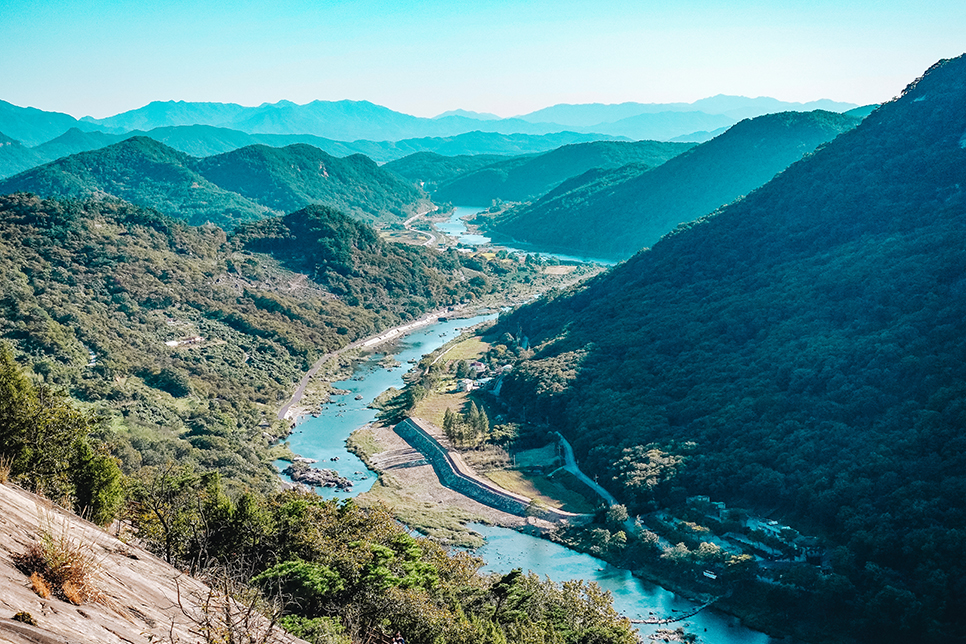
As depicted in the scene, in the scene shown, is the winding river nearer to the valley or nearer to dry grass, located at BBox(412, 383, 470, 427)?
the valley

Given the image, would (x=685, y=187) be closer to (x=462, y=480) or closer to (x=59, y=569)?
(x=462, y=480)

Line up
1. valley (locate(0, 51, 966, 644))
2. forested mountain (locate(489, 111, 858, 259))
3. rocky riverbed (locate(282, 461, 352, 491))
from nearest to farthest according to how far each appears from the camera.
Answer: valley (locate(0, 51, 966, 644))
rocky riverbed (locate(282, 461, 352, 491))
forested mountain (locate(489, 111, 858, 259))

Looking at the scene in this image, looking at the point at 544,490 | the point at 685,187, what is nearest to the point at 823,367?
the point at 544,490

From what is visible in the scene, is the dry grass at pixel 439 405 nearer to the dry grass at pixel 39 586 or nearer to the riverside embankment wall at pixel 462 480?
the riverside embankment wall at pixel 462 480

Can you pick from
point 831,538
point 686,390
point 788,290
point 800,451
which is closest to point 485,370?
point 686,390

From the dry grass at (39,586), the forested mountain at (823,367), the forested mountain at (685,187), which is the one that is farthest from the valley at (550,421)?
the forested mountain at (685,187)

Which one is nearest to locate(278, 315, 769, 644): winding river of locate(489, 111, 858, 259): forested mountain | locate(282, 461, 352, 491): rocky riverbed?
locate(282, 461, 352, 491): rocky riverbed

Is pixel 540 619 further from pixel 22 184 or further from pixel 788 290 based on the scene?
pixel 22 184
